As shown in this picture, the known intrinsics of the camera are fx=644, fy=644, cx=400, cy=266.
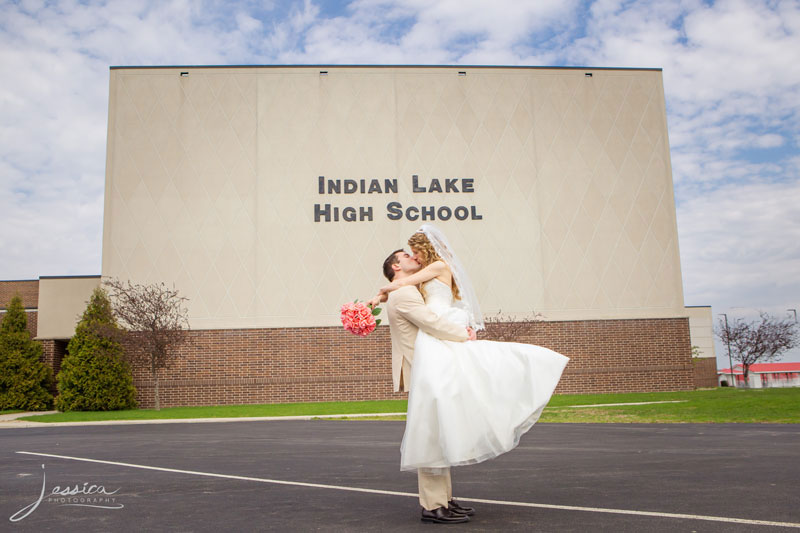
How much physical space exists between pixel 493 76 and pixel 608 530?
78.9ft

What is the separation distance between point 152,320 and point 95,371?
2717 mm

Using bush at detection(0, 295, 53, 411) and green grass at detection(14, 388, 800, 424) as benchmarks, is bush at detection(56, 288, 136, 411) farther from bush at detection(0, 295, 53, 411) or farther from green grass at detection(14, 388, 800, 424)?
bush at detection(0, 295, 53, 411)

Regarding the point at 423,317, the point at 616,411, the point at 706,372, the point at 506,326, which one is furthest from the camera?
the point at 706,372

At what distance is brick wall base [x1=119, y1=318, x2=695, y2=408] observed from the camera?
77.0 feet

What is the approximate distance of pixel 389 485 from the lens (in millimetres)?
6250

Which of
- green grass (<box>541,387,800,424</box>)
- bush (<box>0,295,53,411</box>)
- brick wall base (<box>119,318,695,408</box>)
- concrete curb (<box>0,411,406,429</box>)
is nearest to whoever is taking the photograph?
green grass (<box>541,387,800,424</box>)

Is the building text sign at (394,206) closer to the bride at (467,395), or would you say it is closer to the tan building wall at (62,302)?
the tan building wall at (62,302)

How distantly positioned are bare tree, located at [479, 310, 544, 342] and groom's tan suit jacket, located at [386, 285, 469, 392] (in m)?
16.7

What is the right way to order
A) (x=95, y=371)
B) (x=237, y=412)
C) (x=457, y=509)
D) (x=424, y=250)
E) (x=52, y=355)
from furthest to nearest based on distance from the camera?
(x=52, y=355)
(x=95, y=371)
(x=237, y=412)
(x=424, y=250)
(x=457, y=509)

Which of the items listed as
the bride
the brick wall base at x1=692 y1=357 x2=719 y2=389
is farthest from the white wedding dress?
the brick wall base at x1=692 y1=357 x2=719 y2=389

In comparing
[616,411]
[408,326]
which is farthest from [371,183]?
[408,326]

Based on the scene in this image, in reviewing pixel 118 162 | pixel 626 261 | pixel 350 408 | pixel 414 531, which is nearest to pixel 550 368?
pixel 414 531

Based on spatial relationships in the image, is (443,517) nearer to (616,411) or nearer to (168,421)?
(616,411)

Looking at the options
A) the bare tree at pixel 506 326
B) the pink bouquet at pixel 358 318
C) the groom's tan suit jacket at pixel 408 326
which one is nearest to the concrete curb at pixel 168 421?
the bare tree at pixel 506 326
